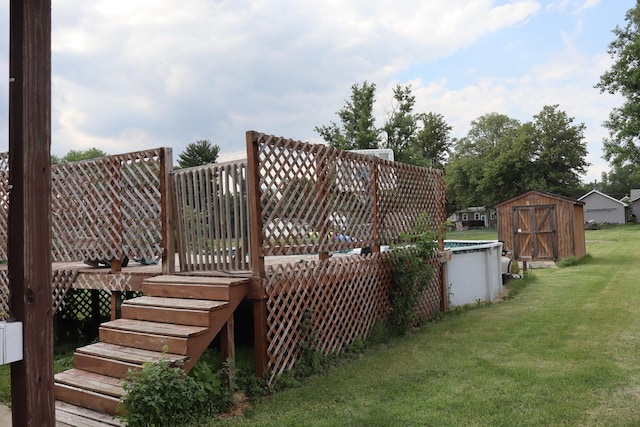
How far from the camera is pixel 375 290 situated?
5934mm

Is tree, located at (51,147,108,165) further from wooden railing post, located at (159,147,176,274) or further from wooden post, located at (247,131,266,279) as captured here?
wooden post, located at (247,131,266,279)

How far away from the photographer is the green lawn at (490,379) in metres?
3.40

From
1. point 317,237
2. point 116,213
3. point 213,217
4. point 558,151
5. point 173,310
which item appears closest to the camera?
point 173,310

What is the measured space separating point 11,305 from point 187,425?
1841 mm

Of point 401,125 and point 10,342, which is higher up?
point 401,125

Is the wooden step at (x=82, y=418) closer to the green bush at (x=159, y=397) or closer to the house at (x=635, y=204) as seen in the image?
the green bush at (x=159, y=397)

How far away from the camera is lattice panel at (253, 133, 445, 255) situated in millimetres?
4434

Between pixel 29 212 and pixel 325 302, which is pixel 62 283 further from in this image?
pixel 29 212

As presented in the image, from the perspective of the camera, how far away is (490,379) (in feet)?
13.9

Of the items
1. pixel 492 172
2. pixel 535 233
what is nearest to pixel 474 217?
pixel 492 172

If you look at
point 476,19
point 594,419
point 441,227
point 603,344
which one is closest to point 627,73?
point 476,19

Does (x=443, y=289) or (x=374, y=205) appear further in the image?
(x=443, y=289)

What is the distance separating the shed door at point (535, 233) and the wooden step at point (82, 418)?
15.2 metres

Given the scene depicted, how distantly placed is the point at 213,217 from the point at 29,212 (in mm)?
2724
